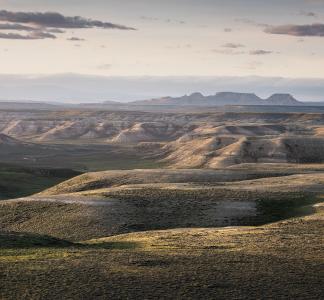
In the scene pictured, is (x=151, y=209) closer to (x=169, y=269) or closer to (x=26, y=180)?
(x=169, y=269)

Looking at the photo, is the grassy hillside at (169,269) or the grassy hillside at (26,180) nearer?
the grassy hillside at (169,269)

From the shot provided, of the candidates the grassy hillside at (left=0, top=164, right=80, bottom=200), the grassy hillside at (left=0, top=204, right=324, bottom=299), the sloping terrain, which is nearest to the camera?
the grassy hillside at (left=0, top=204, right=324, bottom=299)

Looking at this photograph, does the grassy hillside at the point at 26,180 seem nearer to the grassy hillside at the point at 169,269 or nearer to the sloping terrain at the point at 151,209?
the sloping terrain at the point at 151,209

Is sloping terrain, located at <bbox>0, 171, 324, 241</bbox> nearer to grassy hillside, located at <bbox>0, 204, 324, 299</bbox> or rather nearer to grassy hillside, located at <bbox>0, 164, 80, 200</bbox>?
grassy hillside, located at <bbox>0, 204, 324, 299</bbox>

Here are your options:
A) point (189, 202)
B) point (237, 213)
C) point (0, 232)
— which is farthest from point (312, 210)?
point (0, 232)

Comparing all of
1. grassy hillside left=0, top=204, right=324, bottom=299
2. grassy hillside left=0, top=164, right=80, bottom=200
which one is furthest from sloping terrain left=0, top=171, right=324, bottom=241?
grassy hillside left=0, top=164, right=80, bottom=200

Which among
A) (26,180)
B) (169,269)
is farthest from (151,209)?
(26,180)

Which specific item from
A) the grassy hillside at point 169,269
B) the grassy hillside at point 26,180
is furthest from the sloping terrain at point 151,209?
the grassy hillside at point 26,180

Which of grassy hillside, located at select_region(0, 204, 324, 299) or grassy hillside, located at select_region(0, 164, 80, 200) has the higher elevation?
grassy hillside, located at select_region(0, 204, 324, 299)

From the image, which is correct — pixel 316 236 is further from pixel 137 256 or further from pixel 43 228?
pixel 43 228

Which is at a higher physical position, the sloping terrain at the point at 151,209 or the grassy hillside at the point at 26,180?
the sloping terrain at the point at 151,209

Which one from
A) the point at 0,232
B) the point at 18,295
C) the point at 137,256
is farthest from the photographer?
the point at 0,232
